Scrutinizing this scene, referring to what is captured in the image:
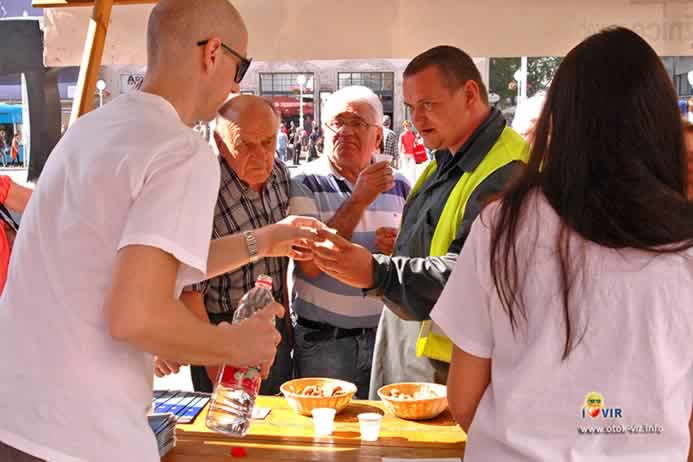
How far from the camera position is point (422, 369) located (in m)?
2.64

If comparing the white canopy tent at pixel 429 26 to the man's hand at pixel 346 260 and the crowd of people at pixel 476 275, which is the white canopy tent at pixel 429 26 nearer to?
the man's hand at pixel 346 260

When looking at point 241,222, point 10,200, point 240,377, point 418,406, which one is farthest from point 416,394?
point 10,200

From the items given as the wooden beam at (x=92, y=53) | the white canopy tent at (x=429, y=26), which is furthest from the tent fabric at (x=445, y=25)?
the wooden beam at (x=92, y=53)

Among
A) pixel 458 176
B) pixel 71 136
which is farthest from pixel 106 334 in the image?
pixel 458 176

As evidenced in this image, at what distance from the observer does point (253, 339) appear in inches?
58.9

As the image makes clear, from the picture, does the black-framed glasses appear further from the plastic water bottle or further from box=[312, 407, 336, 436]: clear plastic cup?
box=[312, 407, 336, 436]: clear plastic cup

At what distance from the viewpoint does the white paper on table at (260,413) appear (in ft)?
7.76

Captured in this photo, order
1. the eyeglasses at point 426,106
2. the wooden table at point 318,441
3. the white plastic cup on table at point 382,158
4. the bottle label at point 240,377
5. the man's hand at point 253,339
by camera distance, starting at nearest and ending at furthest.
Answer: the man's hand at point 253,339
the bottle label at point 240,377
the wooden table at point 318,441
the eyeglasses at point 426,106
the white plastic cup on table at point 382,158

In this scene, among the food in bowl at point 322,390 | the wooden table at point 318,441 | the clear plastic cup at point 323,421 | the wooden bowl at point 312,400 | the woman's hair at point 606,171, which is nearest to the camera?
the woman's hair at point 606,171

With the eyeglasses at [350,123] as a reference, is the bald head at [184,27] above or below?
above

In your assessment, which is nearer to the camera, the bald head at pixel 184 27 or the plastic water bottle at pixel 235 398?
the bald head at pixel 184 27

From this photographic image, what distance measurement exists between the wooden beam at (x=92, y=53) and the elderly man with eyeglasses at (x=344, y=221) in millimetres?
904

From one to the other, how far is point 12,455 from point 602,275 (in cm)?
109

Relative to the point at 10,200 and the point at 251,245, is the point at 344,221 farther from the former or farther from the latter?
the point at 10,200
